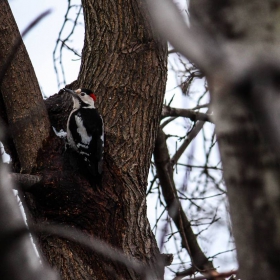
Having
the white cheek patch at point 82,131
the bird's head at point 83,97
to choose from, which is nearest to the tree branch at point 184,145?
the white cheek patch at point 82,131

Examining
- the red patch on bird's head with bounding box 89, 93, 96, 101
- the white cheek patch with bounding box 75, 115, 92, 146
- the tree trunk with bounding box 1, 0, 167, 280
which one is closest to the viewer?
the tree trunk with bounding box 1, 0, 167, 280

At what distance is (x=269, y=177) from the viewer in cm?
83

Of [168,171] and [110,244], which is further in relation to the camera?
[168,171]

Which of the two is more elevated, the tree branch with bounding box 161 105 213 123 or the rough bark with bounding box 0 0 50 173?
the tree branch with bounding box 161 105 213 123

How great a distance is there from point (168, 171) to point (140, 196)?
1793 mm

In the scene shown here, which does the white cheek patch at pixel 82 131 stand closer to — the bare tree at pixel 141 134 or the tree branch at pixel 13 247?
the bare tree at pixel 141 134

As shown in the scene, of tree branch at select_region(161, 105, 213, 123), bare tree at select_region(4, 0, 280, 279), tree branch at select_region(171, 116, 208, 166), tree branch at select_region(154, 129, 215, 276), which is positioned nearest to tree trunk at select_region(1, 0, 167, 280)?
bare tree at select_region(4, 0, 280, 279)

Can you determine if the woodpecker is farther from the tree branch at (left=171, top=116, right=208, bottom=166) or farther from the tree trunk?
the tree branch at (left=171, top=116, right=208, bottom=166)

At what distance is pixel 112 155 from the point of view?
327cm

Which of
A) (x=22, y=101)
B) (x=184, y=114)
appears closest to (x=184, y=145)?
(x=184, y=114)

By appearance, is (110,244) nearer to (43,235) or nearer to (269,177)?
(43,235)

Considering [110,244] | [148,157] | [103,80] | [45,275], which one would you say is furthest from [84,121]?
[45,275]

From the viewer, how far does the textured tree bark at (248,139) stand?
2.64 feet

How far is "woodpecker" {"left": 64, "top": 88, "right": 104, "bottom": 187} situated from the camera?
3112 mm
